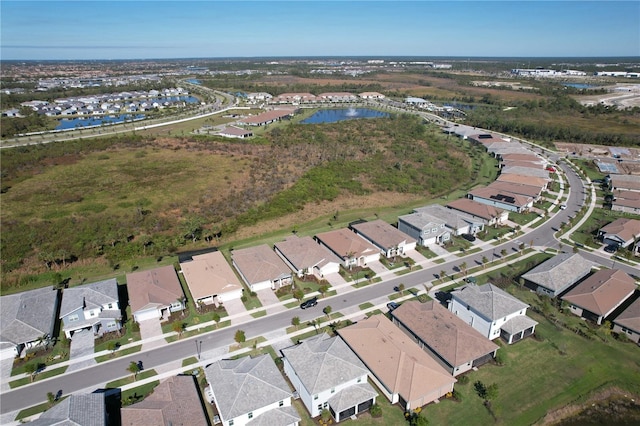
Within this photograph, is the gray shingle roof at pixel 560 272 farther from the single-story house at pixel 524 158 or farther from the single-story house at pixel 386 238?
the single-story house at pixel 524 158

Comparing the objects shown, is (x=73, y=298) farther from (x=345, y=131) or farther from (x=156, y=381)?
(x=345, y=131)

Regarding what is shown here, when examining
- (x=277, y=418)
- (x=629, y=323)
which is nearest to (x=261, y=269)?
(x=277, y=418)

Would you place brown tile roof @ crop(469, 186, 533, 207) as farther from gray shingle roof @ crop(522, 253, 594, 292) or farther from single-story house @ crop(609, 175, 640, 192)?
single-story house @ crop(609, 175, 640, 192)

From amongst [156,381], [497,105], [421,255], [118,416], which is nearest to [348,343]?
[156,381]

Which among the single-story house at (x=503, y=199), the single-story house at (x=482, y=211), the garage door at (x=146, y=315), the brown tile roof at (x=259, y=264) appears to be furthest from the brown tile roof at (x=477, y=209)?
the garage door at (x=146, y=315)

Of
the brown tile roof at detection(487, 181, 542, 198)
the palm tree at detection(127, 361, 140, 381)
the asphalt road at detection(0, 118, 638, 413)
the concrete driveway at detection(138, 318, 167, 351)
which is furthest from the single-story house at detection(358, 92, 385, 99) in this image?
the palm tree at detection(127, 361, 140, 381)
